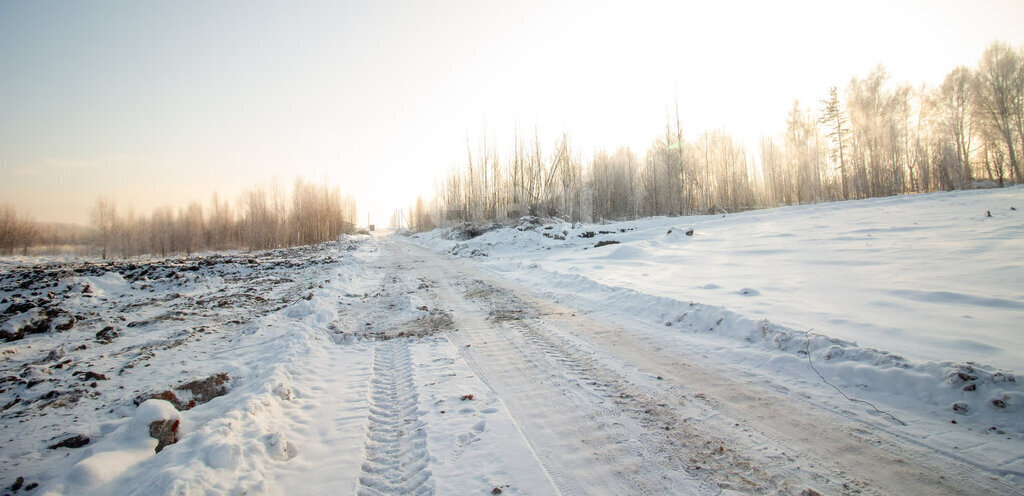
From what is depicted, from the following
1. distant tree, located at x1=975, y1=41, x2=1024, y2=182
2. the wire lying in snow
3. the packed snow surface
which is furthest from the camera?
distant tree, located at x1=975, y1=41, x2=1024, y2=182

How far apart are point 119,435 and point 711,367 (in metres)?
5.22

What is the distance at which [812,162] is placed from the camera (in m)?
32.9

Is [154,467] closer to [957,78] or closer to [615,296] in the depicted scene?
[615,296]

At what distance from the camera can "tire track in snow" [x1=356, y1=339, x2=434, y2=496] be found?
2307 mm

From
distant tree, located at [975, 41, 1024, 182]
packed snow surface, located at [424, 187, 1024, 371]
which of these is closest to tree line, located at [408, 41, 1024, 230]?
distant tree, located at [975, 41, 1024, 182]

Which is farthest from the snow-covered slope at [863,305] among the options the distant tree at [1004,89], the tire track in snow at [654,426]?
the distant tree at [1004,89]

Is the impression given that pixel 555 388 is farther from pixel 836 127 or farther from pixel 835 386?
pixel 836 127

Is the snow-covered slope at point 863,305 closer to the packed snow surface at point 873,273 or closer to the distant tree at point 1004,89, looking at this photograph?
the packed snow surface at point 873,273

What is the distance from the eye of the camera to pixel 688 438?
2.67 meters

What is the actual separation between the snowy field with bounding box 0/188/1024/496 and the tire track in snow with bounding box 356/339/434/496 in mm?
22

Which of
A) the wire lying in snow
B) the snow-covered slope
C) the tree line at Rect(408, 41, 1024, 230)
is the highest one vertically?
the tree line at Rect(408, 41, 1024, 230)

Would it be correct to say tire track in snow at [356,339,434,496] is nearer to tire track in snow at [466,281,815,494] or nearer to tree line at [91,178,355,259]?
tire track in snow at [466,281,815,494]

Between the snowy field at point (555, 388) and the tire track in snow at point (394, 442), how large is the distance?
0.07ft

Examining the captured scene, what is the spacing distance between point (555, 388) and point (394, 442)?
1510 millimetres
